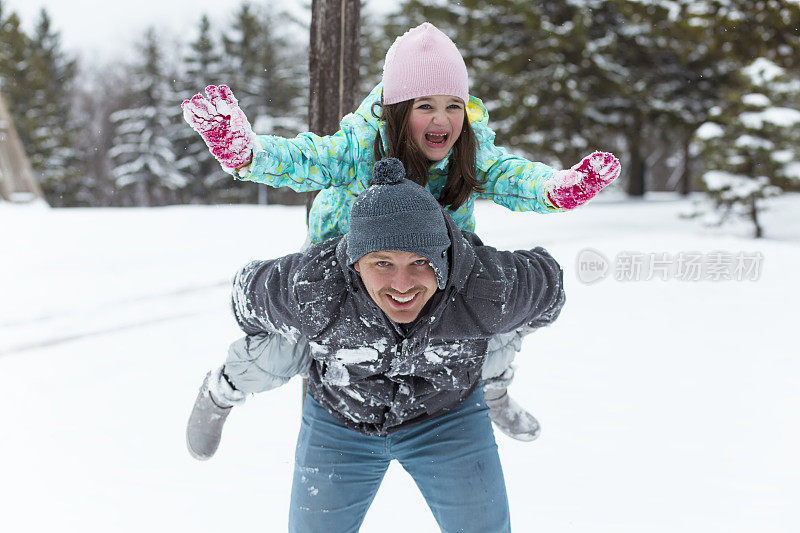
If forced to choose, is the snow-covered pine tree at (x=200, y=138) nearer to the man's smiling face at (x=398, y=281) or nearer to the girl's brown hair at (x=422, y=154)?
the girl's brown hair at (x=422, y=154)

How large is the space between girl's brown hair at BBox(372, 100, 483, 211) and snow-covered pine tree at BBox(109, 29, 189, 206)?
69.5ft

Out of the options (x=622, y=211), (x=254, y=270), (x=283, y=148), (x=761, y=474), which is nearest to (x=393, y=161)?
(x=283, y=148)

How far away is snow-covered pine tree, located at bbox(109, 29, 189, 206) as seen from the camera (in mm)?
21547

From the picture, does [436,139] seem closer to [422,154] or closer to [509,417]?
[422,154]

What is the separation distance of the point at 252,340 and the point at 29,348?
10.5 ft

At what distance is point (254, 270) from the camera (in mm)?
1782

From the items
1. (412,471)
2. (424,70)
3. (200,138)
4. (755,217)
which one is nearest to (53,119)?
(200,138)

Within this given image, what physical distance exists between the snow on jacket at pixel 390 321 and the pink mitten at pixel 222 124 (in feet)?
1.03

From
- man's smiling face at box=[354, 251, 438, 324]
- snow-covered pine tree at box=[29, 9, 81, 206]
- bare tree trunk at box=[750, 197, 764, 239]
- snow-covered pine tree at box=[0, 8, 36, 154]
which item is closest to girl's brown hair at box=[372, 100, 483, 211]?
man's smiling face at box=[354, 251, 438, 324]

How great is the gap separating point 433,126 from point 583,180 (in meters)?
0.46

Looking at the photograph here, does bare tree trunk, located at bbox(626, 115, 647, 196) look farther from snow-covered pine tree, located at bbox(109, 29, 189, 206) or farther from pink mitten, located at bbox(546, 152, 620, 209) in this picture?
pink mitten, located at bbox(546, 152, 620, 209)

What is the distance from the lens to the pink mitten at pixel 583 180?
167 centimetres

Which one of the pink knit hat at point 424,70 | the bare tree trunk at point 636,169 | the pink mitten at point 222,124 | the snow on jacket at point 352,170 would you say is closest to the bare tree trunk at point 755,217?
the bare tree trunk at point 636,169

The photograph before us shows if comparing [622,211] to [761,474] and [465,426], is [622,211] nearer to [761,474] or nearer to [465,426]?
[761,474]
